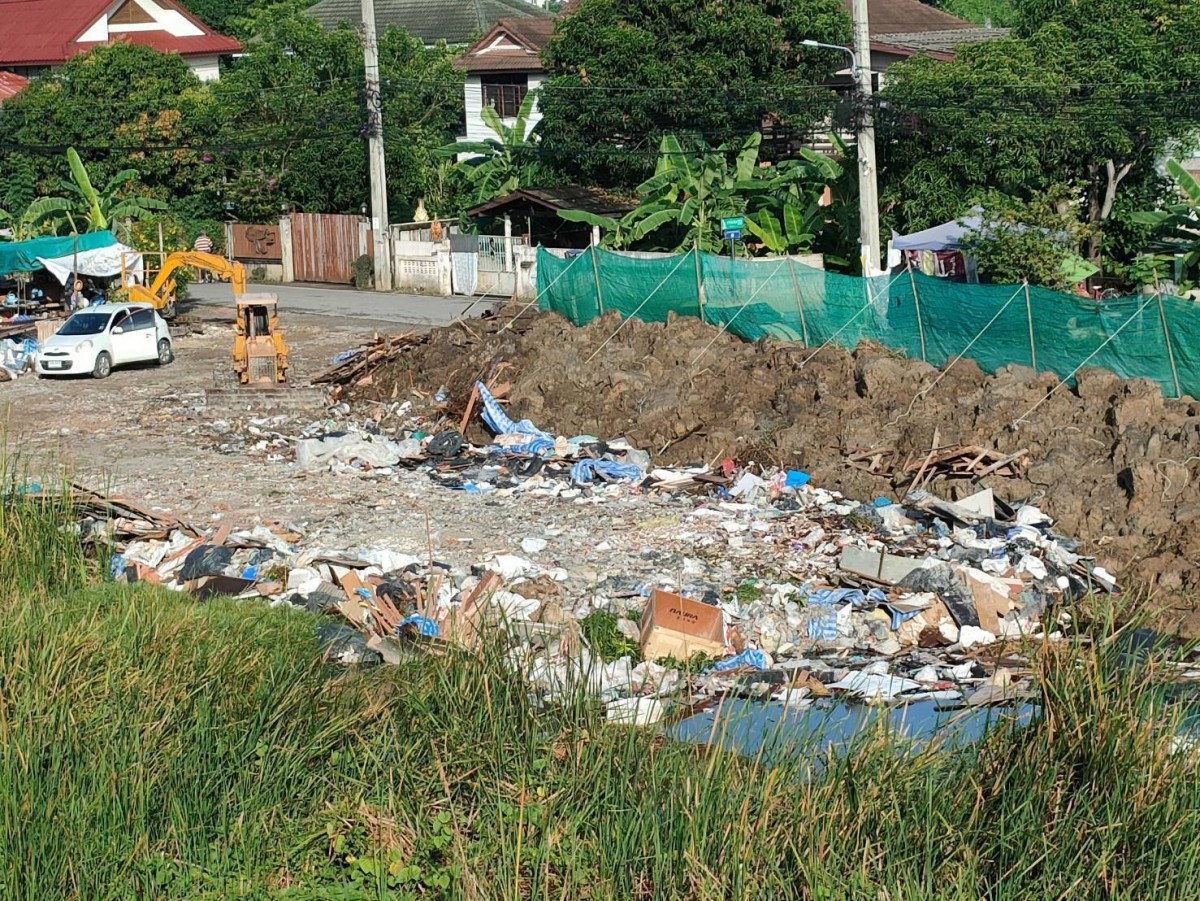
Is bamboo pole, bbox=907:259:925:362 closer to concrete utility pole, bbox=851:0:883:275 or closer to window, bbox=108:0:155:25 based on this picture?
concrete utility pole, bbox=851:0:883:275

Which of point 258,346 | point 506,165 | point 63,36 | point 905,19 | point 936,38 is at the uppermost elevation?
point 63,36

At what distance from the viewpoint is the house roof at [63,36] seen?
204ft

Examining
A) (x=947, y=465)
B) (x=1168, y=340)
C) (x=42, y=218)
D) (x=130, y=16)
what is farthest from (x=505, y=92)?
(x=947, y=465)

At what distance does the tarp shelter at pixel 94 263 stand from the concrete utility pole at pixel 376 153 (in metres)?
7.71

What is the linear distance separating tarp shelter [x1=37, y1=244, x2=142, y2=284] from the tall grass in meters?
25.0

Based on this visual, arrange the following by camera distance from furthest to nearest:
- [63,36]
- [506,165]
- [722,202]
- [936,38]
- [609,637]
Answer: [63,36], [936,38], [506,165], [722,202], [609,637]

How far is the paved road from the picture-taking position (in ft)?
113

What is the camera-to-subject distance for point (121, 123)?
46.8 meters

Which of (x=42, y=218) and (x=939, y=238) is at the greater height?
(x=42, y=218)

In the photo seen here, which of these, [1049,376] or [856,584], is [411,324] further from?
[856,584]

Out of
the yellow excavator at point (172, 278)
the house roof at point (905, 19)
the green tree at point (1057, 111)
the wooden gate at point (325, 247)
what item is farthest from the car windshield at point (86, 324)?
the house roof at point (905, 19)

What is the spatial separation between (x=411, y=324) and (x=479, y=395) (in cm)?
1239

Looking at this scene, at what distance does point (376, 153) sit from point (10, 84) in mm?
27847

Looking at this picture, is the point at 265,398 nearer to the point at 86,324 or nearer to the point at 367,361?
the point at 367,361
